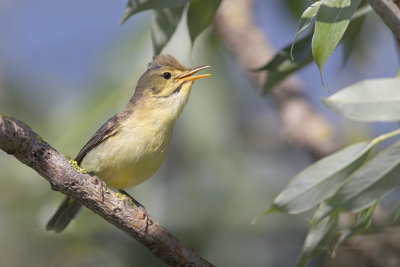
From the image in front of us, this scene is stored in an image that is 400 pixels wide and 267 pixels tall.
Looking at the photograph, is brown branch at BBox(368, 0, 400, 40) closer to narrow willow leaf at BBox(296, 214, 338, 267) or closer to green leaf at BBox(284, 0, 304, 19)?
A: narrow willow leaf at BBox(296, 214, 338, 267)

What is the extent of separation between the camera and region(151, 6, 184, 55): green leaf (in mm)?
3234

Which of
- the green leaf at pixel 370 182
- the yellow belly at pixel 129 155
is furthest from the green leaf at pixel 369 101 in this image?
the yellow belly at pixel 129 155

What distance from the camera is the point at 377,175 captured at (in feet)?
7.82

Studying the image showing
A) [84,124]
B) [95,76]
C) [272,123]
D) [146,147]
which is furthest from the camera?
[272,123]

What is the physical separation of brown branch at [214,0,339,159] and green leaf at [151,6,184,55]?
2612 millimetres

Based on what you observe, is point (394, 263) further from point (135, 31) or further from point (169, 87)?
point (135, 31)

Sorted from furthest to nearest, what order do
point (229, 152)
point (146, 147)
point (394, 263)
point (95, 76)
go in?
point (229, 152), point (95, 76), point (394, 263), point (146, 147)

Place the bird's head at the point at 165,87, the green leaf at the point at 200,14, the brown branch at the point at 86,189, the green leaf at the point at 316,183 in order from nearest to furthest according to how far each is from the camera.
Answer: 1. the green leaf at the point at 316,183
2. the brown branch at the point at 86,189
3. the green leaf at the point at 200,14
4. the bird's head at the point at 165,87

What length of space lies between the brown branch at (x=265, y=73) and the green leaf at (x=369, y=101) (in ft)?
10.1

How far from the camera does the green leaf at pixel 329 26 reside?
7.81 ft

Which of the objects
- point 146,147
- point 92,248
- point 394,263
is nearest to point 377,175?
point 146,147

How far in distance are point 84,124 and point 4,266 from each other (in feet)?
5.13

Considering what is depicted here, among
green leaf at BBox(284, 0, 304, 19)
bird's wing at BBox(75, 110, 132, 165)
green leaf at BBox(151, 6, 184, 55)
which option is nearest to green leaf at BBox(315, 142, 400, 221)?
green leaf at BBox(151, 6, 184, 55)

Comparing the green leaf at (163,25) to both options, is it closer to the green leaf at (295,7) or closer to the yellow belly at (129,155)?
the yellow belly at (129,155)
